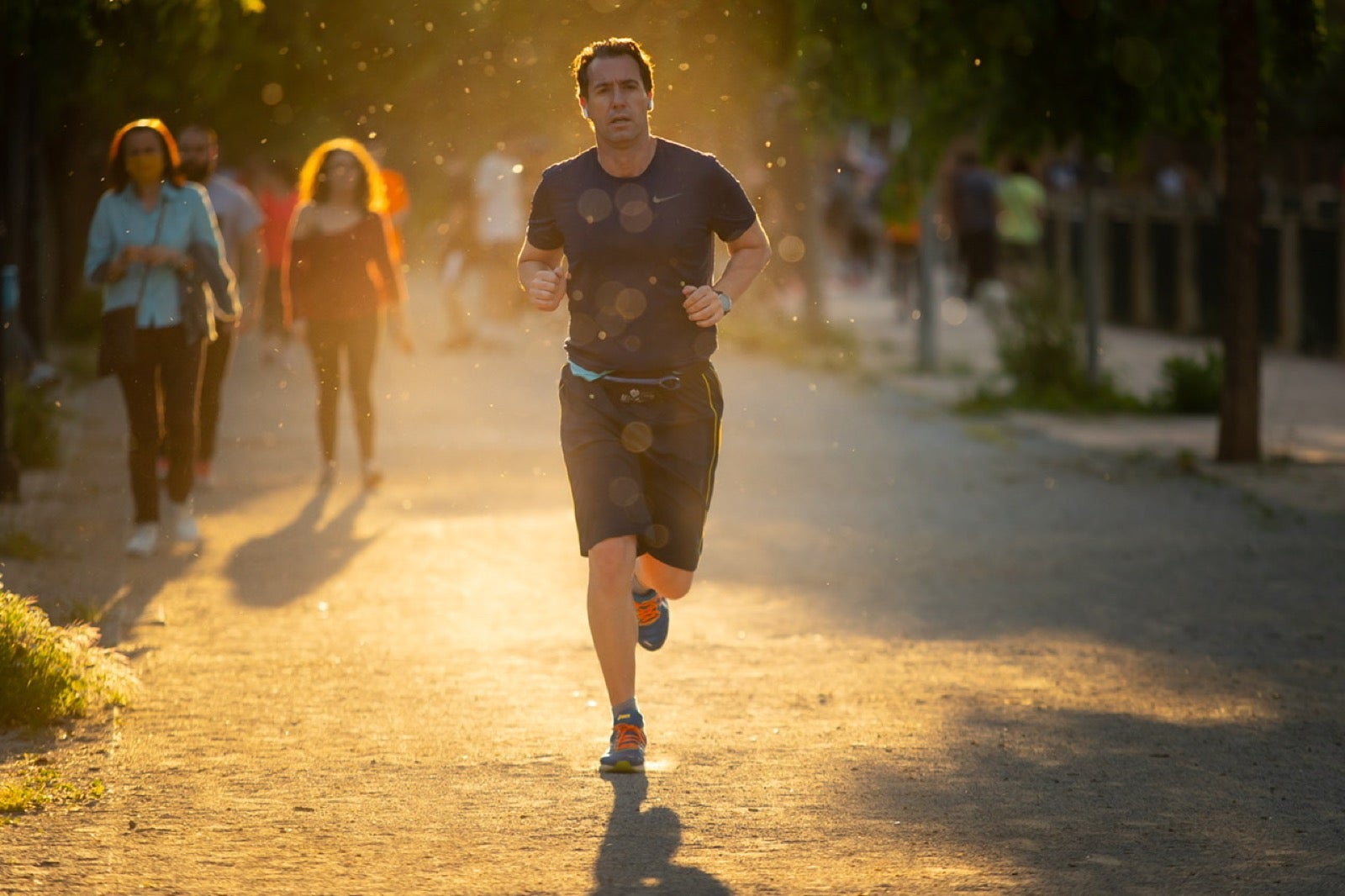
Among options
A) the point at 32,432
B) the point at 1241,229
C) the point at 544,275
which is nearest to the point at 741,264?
the point at 544,275

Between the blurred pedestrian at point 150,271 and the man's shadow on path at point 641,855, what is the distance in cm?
466

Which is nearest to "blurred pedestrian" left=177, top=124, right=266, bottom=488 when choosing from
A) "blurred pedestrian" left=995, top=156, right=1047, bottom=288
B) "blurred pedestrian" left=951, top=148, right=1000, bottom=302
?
"blurred pedestrian" left=951, top=148, right=1000, bottom=302

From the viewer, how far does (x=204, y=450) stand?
11961mm

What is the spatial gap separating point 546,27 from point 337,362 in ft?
7.27

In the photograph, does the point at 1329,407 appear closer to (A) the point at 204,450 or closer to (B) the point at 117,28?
(A) the point at 204,450

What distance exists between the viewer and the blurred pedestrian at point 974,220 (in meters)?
25.7

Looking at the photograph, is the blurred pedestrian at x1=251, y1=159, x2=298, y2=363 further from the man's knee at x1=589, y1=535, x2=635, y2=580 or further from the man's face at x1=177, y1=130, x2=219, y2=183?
the man's knee at x1=589, y1=535, x2=635, y2=580

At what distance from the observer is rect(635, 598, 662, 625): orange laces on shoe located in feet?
21.9

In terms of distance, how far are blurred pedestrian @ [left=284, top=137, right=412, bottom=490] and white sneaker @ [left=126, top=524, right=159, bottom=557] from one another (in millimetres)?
2148

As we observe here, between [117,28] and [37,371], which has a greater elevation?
[117,28]

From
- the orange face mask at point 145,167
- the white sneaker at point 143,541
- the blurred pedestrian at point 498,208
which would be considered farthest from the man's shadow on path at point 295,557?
the blurred pedestrian at point 498,208

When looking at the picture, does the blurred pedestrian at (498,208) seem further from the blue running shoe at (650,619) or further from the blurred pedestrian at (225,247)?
the blue running shoe at (650,619)

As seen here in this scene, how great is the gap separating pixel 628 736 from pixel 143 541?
4350 mm

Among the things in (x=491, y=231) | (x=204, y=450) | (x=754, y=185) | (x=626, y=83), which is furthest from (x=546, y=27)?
(x=754, y=185)
